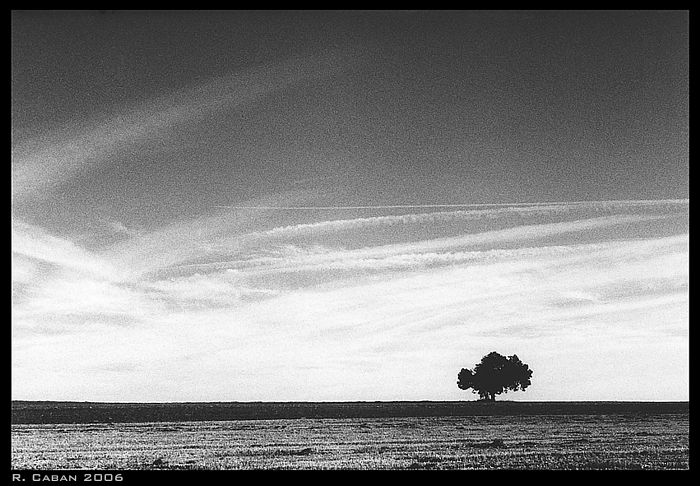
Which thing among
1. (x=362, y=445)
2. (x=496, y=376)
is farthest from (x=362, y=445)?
(x=496, y=376)

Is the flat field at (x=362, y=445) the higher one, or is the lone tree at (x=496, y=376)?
the lone tree at (x=496, y=376)

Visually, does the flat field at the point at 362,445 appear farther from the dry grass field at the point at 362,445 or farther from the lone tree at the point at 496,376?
the lone tree at the point at 496,376

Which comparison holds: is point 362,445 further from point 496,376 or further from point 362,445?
point 496,376

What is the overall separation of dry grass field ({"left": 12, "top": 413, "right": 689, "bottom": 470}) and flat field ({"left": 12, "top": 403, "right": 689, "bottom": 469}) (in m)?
0.02

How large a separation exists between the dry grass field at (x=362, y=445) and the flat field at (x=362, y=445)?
0.02 m

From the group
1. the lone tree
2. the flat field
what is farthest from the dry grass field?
the lone tree

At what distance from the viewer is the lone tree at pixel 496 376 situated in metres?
16.9

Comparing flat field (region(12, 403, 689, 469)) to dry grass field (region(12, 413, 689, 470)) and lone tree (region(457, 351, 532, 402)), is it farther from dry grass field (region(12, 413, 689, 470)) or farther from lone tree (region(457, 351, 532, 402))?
lone tree (region(457, 351, 532, 402))

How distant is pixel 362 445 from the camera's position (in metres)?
13.8

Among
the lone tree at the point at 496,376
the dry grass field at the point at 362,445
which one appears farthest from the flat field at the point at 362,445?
the lone tree at the point at 496,376

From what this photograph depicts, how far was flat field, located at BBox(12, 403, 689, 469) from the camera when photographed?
11.3m
